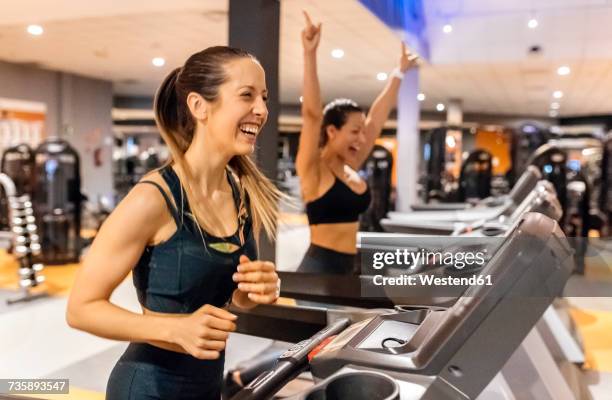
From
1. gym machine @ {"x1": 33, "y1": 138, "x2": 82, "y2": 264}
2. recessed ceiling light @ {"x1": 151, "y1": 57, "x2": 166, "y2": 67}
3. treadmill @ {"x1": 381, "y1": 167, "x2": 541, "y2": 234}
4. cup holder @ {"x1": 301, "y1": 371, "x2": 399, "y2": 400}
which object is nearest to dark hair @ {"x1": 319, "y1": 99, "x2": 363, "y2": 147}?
treadmill @ {"x1": 381, "y1": 167, "x2": 541, "y2": 234}

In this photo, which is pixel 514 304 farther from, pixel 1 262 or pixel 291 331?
pixel 1 262

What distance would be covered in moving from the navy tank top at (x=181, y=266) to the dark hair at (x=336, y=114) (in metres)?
1.60

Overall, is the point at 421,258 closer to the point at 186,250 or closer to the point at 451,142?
the point at 186,250

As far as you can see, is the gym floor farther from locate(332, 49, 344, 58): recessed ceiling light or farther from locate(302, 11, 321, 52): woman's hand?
locate(332, 49, 344, 58): recessed ceiling light

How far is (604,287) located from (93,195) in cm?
1248

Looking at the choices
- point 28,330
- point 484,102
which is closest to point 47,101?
point 28,330

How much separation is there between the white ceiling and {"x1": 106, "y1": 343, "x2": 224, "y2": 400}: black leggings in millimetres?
1850

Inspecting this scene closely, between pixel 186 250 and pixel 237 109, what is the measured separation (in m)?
0.34

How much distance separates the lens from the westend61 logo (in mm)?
1323

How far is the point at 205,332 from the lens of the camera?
106 centimetres

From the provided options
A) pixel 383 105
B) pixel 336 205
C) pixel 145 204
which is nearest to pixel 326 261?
pixel 336 205

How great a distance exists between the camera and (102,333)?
1.13 meters

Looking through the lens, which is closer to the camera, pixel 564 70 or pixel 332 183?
pixel 332 183

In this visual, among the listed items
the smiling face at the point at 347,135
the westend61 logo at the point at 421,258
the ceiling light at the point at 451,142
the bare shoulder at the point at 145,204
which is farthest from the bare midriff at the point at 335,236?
the ceiling light at the point at 451,142
